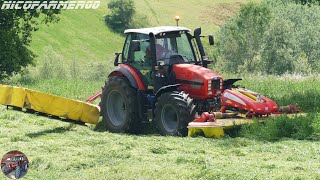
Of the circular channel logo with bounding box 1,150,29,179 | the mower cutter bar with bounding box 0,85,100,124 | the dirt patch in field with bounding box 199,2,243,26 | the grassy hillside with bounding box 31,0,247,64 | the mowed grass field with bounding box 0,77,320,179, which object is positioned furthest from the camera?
the dirt patch in field with bounding box 199,2,243,26

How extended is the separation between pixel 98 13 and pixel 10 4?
5372 centimetres

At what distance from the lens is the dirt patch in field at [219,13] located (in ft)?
245

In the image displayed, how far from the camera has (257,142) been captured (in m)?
11.3

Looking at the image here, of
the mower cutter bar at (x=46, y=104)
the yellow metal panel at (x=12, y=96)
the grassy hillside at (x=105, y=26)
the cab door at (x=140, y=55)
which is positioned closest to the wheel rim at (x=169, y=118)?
the cab door at (x=140, y=55)

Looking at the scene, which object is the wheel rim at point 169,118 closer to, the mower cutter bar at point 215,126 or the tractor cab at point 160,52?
the tractor cab at point 160,52

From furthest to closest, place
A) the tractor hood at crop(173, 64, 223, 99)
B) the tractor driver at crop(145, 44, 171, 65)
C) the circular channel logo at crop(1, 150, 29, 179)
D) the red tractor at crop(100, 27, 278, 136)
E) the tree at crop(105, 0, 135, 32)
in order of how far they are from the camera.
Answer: the tree at crop(105, 0, 135, 32)
the tractor driver at crop(145, 44, 171, 65)
the tractor hood at crop(173, 64, 223, 99)
the red tractor at crop(100, 27, 278, 136)
the circular channel logo at crop(1, 150, 29, 179)

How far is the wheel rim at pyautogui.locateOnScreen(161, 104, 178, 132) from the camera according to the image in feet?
42.4

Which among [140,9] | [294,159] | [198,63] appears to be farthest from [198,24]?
[294,159]

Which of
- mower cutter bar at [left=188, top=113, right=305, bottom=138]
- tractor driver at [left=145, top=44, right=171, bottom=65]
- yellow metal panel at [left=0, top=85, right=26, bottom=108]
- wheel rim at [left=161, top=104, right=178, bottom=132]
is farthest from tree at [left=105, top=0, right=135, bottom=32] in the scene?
mower cutter bar at [left=188, top=113, right=305, bottom=138]

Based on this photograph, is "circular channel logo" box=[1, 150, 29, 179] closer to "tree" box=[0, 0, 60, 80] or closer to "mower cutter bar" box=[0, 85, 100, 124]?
"mower cutter bar" box=[0, 85, 100, 124]

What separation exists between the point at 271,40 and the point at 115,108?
3934 cm

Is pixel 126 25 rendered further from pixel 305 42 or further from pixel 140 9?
pixel 305 42

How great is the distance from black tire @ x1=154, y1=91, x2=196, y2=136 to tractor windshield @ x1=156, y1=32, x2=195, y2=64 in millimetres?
1073

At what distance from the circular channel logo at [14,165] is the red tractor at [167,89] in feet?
23.7
